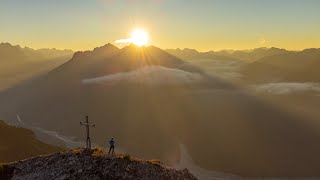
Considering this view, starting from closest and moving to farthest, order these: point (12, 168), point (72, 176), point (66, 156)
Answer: point (72, 176), point (66, 156), point (12, 168)

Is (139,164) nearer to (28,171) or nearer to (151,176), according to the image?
(151,176)

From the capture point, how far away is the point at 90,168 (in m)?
56.0

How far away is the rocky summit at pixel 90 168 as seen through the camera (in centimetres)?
5556

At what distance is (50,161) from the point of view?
61188 mm

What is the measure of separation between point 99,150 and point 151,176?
889cm

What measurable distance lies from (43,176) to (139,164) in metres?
12.9

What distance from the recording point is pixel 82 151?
200ft

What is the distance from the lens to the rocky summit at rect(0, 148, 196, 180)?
182ft

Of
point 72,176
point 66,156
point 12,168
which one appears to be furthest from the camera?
point 12,168

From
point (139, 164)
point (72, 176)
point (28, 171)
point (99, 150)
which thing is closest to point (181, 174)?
point (139, 164)

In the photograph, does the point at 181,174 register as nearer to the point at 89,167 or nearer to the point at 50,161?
the point at 89,167

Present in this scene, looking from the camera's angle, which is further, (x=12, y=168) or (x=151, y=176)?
(x=12, y=168)

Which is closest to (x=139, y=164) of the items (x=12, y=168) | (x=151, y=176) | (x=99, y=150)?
(x=151, y=176)

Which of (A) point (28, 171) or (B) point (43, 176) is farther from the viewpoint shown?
(A) point (28, 171)
